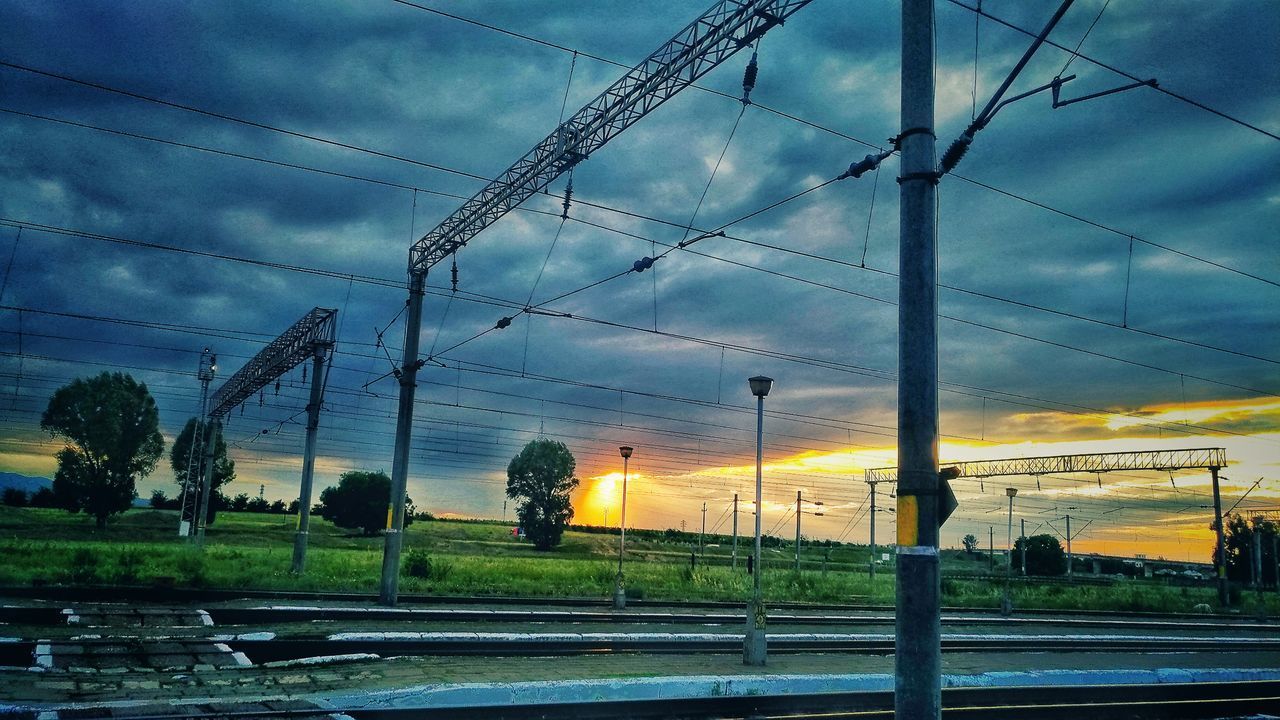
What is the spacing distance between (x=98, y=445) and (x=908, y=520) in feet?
299

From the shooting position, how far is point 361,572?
4012 cm

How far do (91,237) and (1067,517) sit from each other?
316ft

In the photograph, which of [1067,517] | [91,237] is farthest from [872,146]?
[1067,517]

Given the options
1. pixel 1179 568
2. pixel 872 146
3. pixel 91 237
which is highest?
pixel 872 146

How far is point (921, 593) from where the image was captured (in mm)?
7441

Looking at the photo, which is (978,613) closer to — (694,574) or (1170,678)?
(694,574)

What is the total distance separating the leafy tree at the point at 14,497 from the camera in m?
87.2

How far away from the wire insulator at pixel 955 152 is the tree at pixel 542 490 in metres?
87.6

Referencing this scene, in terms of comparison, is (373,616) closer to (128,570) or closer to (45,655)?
(45,655)

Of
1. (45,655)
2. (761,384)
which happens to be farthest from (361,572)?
(761,384)

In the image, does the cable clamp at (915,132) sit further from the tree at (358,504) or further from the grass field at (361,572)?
the tree at (358,504)

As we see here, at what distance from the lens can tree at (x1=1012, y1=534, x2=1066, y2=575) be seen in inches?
4313

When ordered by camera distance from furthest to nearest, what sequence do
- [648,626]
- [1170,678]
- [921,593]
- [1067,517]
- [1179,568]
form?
[1179,568]
[1067,517]
[648,626]
[1170,678]
[921,593]

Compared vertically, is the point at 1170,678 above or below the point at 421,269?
below
